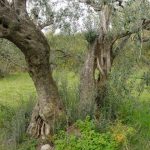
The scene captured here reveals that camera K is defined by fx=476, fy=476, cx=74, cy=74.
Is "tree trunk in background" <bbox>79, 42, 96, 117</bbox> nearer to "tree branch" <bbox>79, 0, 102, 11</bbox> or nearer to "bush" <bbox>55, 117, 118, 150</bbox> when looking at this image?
"bush" <bbox>55, 117, 118, 150</bbox>

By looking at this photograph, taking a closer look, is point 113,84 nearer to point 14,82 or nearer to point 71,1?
point 71,1

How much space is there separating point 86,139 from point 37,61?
1937mm

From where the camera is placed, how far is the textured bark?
931 cm

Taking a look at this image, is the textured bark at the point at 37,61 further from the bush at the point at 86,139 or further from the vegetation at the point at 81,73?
the bush at the point at 86,139

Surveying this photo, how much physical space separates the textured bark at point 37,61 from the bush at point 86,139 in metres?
0.65

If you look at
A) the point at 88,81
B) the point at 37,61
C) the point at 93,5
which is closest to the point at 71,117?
the point at 88,81

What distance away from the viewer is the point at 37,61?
998cm

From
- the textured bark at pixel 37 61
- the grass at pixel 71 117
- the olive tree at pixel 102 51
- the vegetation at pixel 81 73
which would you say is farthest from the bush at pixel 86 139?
the olive tree at pixel 102 51

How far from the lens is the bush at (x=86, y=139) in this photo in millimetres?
9273

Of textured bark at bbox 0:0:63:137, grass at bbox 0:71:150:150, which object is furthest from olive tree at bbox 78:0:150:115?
textured bark at bbox 0:0:63:137

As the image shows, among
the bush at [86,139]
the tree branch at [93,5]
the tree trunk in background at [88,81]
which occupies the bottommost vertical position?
the bush at [86,139]

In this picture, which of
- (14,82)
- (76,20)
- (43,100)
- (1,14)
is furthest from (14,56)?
(14,82)

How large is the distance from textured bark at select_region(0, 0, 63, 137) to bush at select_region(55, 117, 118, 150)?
65 centimetres

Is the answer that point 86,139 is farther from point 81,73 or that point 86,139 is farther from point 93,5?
point 93,5
